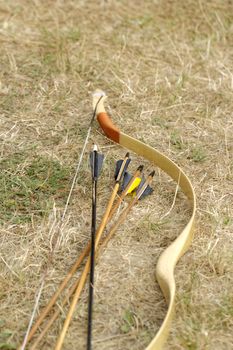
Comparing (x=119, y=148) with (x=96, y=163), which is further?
(x=119, y=148)

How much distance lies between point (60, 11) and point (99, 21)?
0.98 ft

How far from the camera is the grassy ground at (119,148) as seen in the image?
7.26 ft

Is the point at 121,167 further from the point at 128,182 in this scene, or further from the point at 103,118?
the point at 103,118

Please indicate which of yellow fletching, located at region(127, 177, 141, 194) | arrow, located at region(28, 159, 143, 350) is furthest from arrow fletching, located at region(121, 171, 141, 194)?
arrow, located at region(28, 159, 143, 350)

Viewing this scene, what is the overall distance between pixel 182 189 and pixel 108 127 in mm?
540

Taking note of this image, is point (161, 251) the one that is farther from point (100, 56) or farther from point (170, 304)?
point (100, 56)

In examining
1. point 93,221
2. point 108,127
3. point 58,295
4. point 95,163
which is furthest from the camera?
point 108,127

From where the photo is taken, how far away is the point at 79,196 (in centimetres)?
273

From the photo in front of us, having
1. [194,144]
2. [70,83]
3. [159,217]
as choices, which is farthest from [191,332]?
[70,83]

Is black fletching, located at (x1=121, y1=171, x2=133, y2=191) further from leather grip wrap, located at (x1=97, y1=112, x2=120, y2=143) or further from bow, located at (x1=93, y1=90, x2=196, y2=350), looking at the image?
leather grip wrap, located at (x1=97, y1=112, x2=120, y2=143)

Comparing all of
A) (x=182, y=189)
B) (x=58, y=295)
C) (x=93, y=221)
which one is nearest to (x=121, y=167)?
(x=182, y=189)

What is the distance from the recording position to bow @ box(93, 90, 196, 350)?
2.10 meters

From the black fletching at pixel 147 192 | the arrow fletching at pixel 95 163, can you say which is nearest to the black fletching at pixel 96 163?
the arrow fletching at pixel 95 163

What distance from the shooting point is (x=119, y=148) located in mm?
3041
